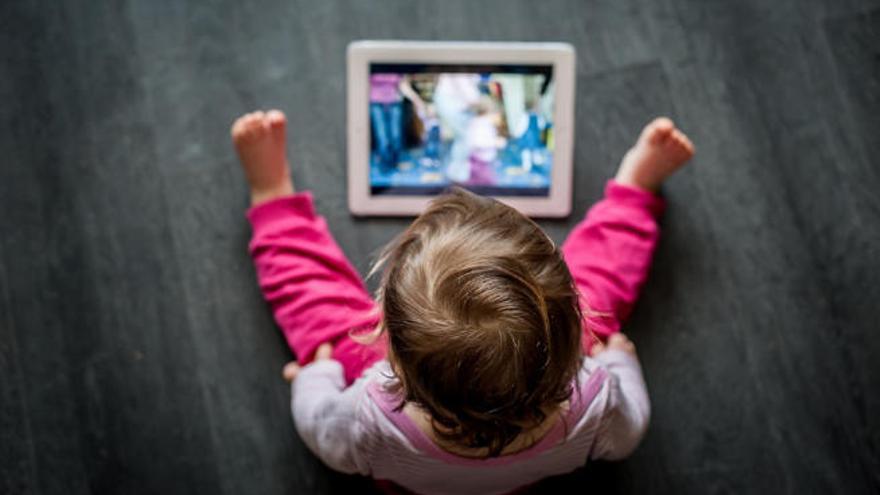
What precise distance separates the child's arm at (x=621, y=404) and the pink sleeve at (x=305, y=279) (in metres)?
0.25

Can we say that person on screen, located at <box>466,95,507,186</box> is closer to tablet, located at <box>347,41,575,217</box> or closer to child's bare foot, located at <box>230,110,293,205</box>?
tablet, located at <box>347,41,575,217</box>

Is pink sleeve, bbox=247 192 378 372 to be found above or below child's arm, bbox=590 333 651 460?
above

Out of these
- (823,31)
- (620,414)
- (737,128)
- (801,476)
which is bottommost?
(801,476)

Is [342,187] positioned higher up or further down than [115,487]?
higher up

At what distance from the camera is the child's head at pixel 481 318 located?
0.54 metres

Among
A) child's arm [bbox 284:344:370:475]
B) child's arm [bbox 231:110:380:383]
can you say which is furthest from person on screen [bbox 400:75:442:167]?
child's arm [bbox 284:344:370:475]

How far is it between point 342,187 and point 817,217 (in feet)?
1.78

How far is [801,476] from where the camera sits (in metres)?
0.89

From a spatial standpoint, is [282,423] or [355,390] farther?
[282,423]

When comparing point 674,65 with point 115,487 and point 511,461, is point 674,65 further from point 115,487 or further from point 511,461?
point 115,487

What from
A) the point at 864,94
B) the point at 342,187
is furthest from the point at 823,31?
the point at 342,187

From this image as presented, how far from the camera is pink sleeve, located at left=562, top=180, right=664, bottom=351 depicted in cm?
84

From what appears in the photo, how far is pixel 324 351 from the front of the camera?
849mm

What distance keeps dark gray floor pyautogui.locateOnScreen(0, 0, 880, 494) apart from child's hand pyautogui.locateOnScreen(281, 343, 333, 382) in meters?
0.02
